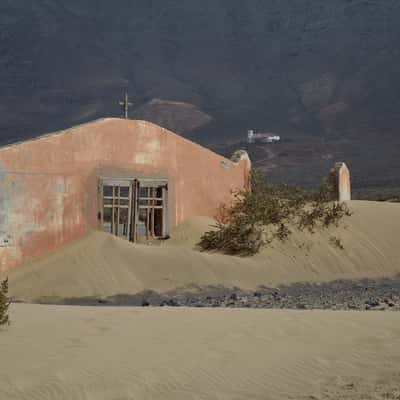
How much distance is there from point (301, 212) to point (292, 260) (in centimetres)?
181

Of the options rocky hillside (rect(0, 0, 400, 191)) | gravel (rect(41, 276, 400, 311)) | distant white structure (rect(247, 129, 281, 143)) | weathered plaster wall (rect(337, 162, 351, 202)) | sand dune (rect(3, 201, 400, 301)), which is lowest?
gravel (rect(41, 276, 400, 311))

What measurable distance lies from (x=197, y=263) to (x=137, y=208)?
2.18 metres

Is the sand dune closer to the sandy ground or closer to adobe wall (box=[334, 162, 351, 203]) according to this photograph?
adobe wall (box=[334, 162, 351, 203])

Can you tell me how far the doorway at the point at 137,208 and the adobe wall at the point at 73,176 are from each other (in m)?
0.22

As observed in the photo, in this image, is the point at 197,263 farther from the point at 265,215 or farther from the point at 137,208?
the point at 265,215

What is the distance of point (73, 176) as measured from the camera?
16.9m

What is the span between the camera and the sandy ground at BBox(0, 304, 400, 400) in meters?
5.96

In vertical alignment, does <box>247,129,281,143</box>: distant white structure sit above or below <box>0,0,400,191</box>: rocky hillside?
below

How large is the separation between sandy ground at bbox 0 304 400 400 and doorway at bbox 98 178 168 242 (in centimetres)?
843

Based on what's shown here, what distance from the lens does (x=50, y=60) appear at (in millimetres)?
78750

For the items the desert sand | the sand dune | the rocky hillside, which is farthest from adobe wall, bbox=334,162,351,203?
the rocky hillside

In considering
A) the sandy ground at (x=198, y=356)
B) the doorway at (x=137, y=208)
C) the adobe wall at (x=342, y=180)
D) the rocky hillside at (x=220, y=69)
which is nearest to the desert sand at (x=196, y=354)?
the sandy ground at (x=198, y=356)

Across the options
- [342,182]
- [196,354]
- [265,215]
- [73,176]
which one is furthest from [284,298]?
[342,182]

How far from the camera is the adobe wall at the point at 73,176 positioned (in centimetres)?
1593
